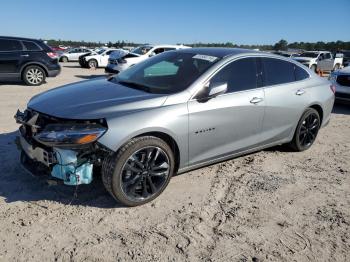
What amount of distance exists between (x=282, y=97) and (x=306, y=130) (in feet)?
3.33

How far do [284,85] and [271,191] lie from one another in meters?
1.63

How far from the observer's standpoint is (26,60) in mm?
12055

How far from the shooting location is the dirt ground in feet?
10.2

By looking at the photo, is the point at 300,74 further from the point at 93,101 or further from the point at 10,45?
the point at 10,45

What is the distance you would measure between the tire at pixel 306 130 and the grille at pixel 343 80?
14.6ft

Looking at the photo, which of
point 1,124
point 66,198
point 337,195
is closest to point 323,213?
point 337,195

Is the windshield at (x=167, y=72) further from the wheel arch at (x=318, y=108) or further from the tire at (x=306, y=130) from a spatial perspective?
the wheel arch at (x=318, y=108)

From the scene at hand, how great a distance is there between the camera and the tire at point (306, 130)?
5.56 meters

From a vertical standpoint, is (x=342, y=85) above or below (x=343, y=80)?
below

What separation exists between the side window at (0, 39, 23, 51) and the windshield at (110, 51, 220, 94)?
8.34 metres

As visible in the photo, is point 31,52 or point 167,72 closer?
point 167,72

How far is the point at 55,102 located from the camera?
3916mm

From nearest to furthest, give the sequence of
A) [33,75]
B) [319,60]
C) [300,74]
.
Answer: [300,74] < [33,75] < [319,60]

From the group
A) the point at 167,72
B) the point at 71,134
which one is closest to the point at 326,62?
the point at 167,72
